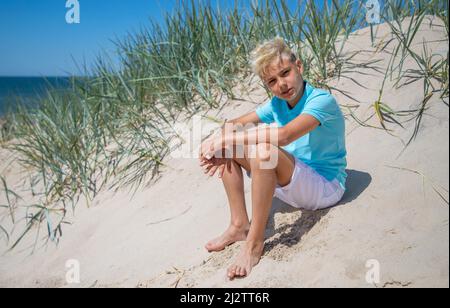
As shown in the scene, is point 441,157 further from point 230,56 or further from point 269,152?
point 230,56

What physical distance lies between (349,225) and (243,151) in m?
0.54

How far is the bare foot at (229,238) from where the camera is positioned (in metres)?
2.18

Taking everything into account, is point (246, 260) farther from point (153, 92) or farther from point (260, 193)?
point (153, 92)

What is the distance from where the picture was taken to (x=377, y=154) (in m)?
2.38

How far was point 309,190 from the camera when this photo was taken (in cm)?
203

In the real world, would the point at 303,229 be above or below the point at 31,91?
below

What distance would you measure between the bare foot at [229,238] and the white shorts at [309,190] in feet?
0.83

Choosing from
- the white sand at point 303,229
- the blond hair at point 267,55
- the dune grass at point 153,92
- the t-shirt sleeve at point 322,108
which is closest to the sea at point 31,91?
the dune grass at point 153,92

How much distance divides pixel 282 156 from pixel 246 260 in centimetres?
45

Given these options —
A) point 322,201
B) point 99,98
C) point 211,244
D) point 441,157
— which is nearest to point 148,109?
point 99,98

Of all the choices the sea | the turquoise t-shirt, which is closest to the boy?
the turquoise t-shirt

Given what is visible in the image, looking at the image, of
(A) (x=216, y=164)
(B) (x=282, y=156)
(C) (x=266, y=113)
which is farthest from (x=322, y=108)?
(A) (x=216, y=164)

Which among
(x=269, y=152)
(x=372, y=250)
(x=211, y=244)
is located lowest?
(x=211, y=244)

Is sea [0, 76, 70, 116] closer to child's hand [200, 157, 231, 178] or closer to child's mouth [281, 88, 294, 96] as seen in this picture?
child's hand [200, 157, 231, 178]
